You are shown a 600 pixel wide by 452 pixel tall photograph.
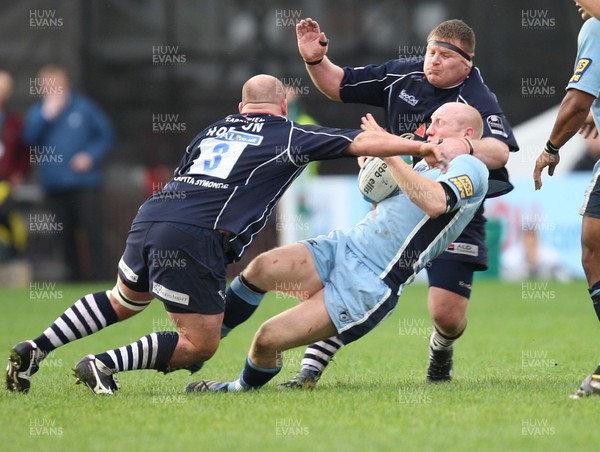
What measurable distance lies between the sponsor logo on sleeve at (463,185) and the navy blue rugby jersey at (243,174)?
60cm

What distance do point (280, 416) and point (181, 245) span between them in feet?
3.83

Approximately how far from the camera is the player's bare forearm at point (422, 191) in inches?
222

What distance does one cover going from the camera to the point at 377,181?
6102mm

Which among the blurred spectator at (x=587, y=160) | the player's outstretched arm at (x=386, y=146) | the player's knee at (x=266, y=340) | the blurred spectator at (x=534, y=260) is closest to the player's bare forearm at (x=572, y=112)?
the player's outstretched arm at (x=386, y=146)

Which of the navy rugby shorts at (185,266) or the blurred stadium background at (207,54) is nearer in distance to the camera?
the navy rugby shorts at (185,266)

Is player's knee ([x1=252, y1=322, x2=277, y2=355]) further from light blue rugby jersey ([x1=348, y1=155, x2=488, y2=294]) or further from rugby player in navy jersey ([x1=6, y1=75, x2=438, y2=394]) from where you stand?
light blue rugby jersey ([x1=348, y1=155, x2=488, y2=294])

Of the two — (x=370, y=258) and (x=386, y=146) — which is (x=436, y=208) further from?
(x=370, y=258)

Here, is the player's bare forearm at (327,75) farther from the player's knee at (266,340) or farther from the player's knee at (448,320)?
the player's knee at (266,340)

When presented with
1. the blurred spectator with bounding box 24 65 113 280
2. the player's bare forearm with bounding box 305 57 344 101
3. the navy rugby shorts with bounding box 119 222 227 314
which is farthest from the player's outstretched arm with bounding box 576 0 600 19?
the blurred spectator with bounding box 24 65 113 280

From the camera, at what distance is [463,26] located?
6.95 meters

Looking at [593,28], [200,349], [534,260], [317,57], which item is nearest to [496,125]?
[593,28]

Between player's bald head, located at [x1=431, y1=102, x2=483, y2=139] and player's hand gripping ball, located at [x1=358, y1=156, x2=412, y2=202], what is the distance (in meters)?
0.43

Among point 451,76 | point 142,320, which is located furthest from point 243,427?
point 142,320

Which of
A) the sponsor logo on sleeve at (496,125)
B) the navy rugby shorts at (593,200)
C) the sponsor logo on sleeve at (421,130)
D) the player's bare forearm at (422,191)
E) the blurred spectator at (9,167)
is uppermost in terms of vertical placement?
the sponsor logo on sleeve at (496,125)
